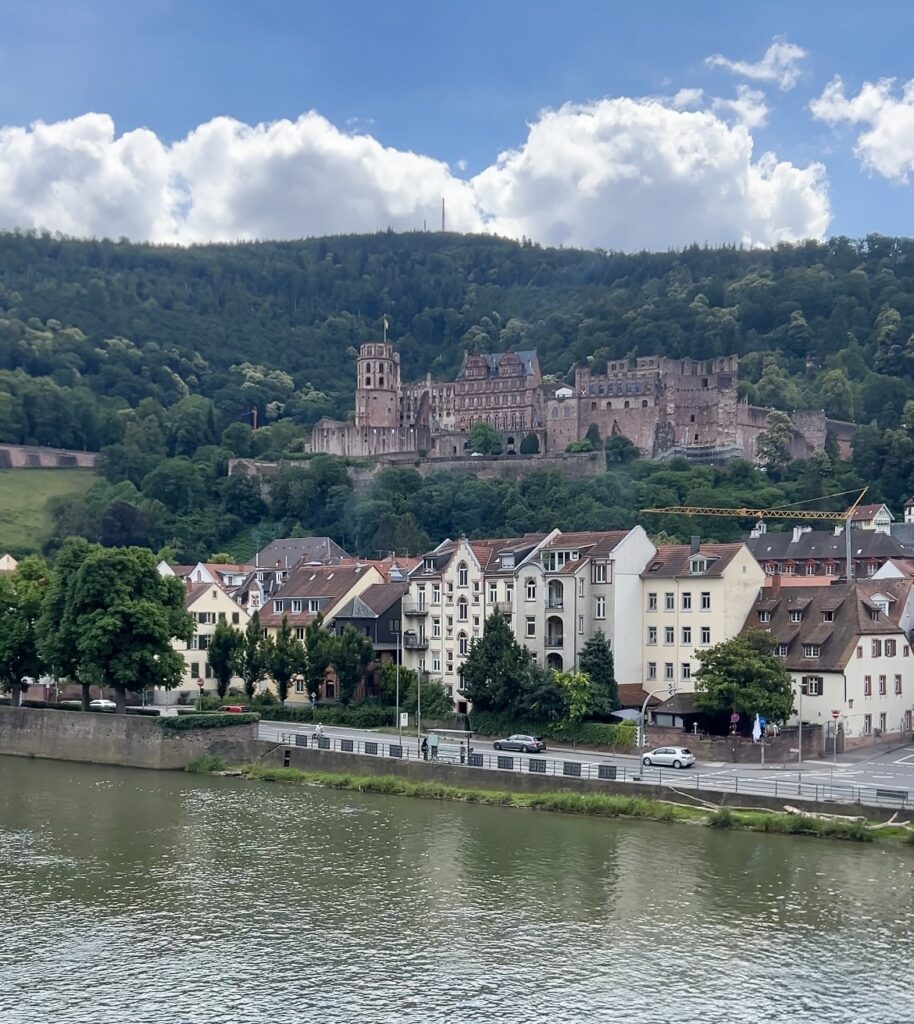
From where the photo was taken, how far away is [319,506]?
150000 mm

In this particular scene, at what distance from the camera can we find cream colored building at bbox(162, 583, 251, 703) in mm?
80500

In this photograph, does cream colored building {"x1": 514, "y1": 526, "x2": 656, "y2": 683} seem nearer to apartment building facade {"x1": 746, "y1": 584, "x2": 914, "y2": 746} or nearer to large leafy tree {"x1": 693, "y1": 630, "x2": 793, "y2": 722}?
apartment building facade {"x1": 746, "y1": 584, "x2": 914, "y2": 746}

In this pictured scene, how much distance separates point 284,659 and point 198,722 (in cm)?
1157

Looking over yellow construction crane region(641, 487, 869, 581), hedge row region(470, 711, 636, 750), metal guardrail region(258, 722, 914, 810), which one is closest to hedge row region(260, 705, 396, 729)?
hedge row region(470, 711, 636, 750)

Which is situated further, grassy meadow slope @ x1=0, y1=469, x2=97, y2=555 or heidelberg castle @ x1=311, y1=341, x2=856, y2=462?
heidelberg castle @ x1=311, y1=341, x2=856, y2=462

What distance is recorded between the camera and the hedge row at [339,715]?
2682 inches

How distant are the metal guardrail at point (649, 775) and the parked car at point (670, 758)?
442mm

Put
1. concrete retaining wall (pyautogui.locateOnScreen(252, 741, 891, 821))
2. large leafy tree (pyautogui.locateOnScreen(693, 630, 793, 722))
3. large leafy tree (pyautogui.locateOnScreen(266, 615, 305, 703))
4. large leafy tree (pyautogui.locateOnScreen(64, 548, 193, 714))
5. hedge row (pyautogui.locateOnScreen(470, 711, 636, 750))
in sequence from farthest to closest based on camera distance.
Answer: large leafy tree (pyautogui.locateOnScreen(266, 615, 305, 703)), large leafy tree (pyautogui.locateOnScreen(64, 548, 193, 714)), hedge row (pyautogui.locateOnScreen(470, 711, 636, 750)), large leafy tree (pyautogui.locateOnScreen(693, 630, 793, 722)), concrete retaining wall (pyautogui.locateOnScreen(252, 741, 891, 821))

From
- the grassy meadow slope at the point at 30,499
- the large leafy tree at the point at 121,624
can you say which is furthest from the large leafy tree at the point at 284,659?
the grassy meadow slope at the point at 30,499

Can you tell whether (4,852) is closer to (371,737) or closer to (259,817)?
(259,817)

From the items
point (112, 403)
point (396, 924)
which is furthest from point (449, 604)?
point (112, 403)

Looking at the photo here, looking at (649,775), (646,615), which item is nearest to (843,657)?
(646,615)

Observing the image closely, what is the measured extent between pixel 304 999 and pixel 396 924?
229 inches

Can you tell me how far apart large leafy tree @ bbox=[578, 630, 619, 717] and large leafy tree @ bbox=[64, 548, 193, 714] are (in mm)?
19203
